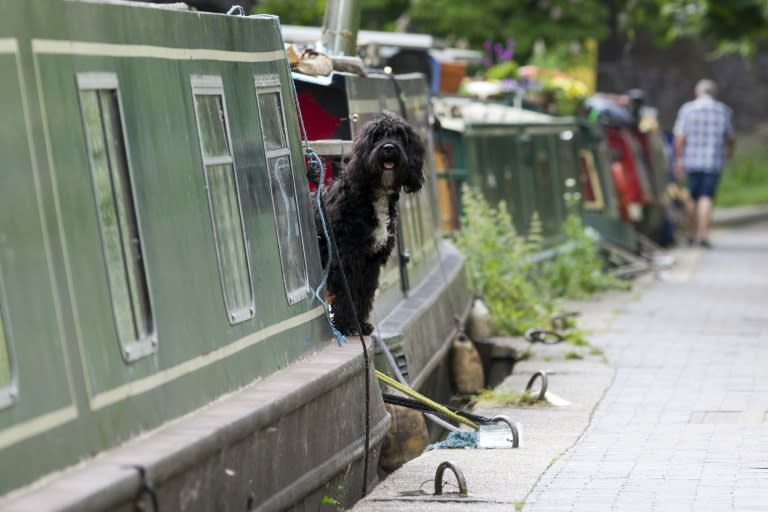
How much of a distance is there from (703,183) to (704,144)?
0.65 meters

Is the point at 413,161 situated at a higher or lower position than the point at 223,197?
lower

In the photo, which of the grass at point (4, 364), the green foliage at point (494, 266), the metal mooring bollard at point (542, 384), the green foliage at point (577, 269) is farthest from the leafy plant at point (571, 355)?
the grass at point (4, 364)

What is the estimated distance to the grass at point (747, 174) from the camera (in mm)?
38156

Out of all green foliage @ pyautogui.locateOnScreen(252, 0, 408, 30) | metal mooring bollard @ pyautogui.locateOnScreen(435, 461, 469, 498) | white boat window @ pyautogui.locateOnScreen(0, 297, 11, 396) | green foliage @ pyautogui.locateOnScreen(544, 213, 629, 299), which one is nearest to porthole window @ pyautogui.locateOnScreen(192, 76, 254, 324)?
metal mooring bollard @ pyautogui.locateOnScreen(435, 461, 469, 498)

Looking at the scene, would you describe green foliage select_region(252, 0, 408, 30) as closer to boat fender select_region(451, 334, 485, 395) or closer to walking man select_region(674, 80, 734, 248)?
walking man select_region(674, 80, 734, 248)

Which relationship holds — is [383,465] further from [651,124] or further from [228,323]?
[651,124]

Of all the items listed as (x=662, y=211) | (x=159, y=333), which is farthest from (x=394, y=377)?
(x=662, y=211)

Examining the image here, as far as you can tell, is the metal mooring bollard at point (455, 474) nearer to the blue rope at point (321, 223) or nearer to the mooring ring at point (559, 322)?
the blue rope at point (321, 223)

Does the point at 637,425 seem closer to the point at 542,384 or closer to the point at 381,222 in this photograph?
the point at 542,384

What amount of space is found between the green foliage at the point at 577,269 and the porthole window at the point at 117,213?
12949mm

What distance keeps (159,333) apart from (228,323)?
2.69ft

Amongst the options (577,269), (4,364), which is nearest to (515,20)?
(577,269)

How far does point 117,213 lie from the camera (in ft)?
19.7

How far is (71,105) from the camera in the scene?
5.61 metres
